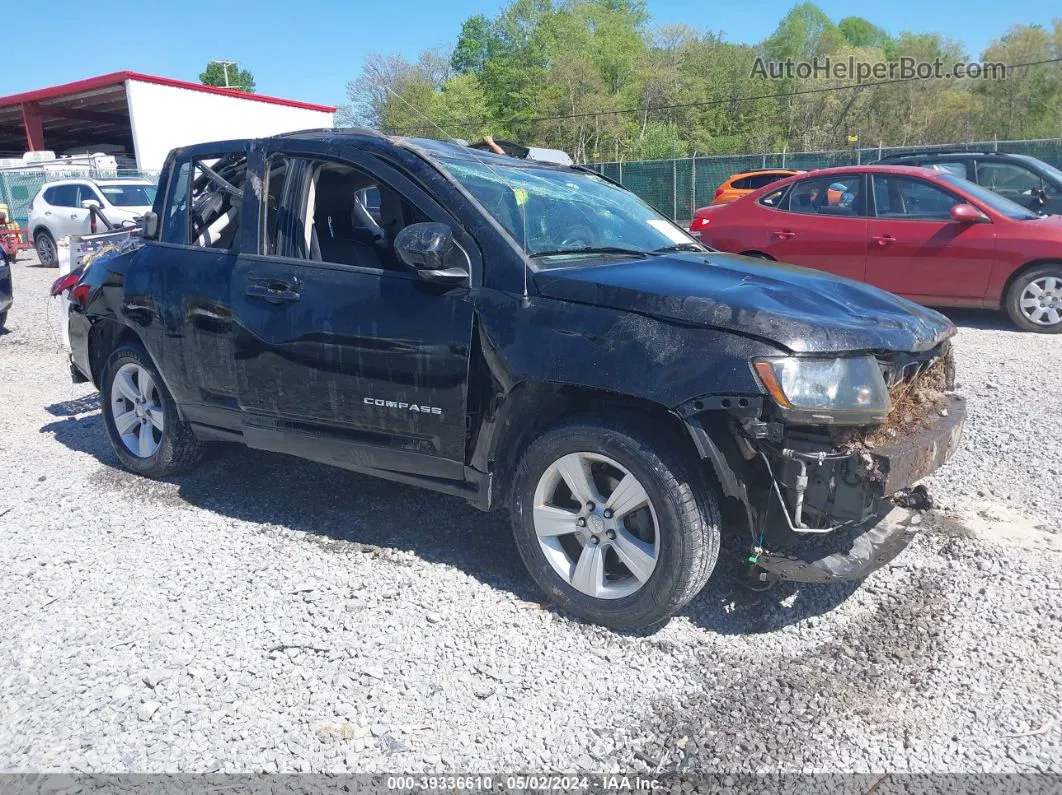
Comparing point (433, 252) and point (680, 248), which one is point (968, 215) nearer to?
point (680, 248)

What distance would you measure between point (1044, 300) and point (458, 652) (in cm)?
758

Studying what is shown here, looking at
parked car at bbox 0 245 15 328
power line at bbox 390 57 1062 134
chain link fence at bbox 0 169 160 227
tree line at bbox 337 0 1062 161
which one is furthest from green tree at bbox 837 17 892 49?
parked car at bbox 0 245 15 328

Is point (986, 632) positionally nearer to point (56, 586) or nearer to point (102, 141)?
point (56, 586)

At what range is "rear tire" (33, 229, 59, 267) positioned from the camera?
1803cm

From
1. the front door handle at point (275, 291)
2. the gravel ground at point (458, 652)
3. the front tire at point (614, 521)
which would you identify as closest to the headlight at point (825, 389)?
the front tire at point (614, 521)

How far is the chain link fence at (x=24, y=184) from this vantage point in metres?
24.5

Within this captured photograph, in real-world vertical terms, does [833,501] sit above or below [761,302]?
below

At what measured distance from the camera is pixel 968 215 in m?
8.21

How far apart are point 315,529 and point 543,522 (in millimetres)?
1516

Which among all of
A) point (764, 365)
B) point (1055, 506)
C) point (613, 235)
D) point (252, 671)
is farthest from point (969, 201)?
point (252, 671)

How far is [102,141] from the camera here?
157ft

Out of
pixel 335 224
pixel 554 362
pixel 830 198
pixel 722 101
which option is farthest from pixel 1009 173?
pixel 722 101

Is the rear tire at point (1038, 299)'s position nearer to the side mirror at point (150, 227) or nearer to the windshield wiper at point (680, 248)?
the windshield wiper at point (680, 248)

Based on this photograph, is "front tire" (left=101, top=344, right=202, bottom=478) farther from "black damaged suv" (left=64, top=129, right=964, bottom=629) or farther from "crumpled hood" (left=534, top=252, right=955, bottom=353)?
"crumpled hood" (left=534, top=252, right=955, bottom=353)
